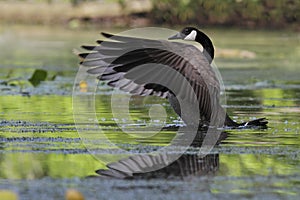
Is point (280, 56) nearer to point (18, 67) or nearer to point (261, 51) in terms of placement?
point (261, 51)

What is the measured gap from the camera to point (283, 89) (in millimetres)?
12211

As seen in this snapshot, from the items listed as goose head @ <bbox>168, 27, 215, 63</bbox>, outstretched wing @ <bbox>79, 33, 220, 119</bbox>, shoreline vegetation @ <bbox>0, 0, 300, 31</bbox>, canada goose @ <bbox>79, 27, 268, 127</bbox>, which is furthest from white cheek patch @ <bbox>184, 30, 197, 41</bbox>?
shoreline vegetation @ <bbox>0, 0, 300, 31</bbox>

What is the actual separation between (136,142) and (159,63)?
0.80 metres

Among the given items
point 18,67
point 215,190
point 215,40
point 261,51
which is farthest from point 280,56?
point 215,190

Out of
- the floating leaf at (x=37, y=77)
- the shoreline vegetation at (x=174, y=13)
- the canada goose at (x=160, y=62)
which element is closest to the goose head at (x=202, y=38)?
the canada goose at (x=160, y=62)

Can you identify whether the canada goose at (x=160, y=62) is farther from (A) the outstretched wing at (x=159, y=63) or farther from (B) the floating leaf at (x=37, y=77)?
(B) the floating leaf at (x=37, y=77)

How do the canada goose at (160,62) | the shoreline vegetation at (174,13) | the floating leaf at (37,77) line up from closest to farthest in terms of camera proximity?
the canada goose at (160,62) < the floating leaf at (37,77) < the shoreline vegetation at (174,13)

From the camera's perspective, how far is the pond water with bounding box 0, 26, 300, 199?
5.49m

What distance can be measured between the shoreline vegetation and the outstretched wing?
18167 millimetres

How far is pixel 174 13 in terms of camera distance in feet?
88.9

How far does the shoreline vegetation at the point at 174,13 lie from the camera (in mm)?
26781

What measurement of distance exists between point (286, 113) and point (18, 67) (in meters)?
6.92

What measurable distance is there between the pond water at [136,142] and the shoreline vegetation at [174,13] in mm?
11002

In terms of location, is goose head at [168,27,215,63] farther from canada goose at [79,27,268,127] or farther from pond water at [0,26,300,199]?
pond water at [0,26,300,199]
